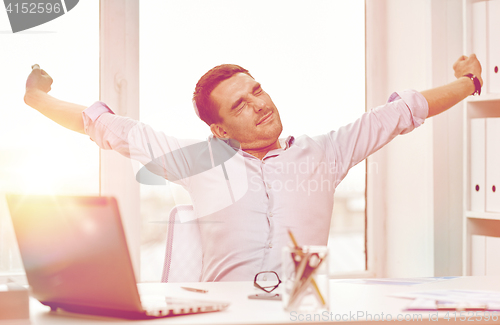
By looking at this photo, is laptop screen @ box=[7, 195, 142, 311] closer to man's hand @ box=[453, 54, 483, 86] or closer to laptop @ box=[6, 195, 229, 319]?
laptop @ box=[6, 195, 229, 319]

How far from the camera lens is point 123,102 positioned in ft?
6.75

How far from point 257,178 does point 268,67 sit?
793 mm

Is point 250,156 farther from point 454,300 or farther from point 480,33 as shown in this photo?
point 480,33

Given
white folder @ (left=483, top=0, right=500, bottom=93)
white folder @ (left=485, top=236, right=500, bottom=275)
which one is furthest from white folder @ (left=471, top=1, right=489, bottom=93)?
white folder @ (left=485, top=236, right=500, bottom=275)

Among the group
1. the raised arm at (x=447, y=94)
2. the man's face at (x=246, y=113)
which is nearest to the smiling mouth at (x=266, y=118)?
the man's face at (x=246, y=113)

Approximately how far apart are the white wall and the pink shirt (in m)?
0.64

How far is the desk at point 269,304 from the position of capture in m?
0.74

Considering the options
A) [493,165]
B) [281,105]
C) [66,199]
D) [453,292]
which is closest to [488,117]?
[493,165]

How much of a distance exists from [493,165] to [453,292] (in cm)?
131

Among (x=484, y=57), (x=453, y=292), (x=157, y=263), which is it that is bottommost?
(x=157, y=263)

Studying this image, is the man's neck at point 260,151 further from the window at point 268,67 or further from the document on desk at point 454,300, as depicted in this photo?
the document on desk at point 454,300

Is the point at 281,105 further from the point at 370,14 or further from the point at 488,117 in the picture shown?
the point at 488,117

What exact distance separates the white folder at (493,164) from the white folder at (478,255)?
149 mm

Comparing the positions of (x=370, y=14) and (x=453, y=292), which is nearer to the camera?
(x=453, y=292)
